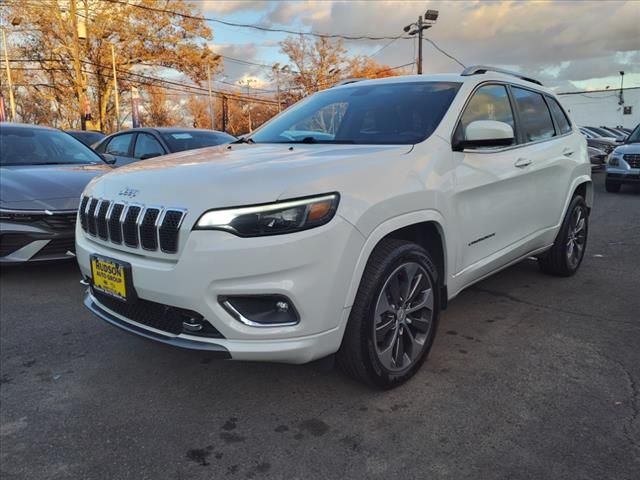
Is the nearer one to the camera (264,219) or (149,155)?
(264,219)

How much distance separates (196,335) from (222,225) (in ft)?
1.81

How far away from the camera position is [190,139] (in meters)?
7.76

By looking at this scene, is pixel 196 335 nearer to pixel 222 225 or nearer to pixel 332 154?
pixel 222 225

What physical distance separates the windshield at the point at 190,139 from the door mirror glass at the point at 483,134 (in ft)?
15.9

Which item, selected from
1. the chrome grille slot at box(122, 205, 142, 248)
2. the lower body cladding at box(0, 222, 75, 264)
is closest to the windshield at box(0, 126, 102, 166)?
the lower body cladding at box(0, 222, 75, 264)

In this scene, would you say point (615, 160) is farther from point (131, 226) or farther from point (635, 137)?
point (131, 226)

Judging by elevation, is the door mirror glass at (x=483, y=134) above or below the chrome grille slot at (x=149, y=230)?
above

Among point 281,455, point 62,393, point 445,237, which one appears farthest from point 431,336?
point 62,393

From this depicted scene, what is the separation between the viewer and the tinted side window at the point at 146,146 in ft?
24.8

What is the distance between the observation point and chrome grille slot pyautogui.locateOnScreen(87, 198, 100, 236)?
9.57ft

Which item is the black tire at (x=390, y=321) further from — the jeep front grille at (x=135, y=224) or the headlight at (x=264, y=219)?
the jeep front grille at (x=135, y=224)

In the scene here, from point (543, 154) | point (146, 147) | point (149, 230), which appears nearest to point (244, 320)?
point (149, 230)

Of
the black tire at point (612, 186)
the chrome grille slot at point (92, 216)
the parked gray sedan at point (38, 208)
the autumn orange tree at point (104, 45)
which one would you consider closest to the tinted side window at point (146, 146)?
the parked gray sedan at point (38, 208)

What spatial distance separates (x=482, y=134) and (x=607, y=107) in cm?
6470
